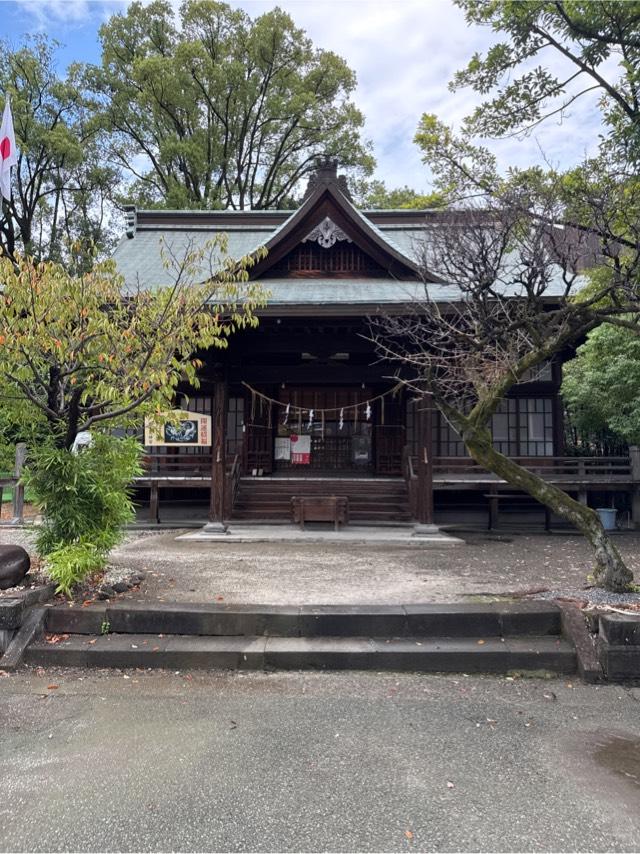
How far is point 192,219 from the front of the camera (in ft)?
59.5

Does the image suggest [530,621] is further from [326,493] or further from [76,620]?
[326,493]

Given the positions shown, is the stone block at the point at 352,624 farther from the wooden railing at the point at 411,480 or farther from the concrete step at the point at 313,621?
the wooden railing at the point at 411,480

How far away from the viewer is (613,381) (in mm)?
12672

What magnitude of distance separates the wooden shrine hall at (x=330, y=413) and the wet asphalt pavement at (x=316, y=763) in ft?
20.8

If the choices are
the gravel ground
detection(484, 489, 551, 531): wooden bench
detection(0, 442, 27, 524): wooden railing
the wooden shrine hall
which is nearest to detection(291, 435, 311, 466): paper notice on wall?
the wooden shrine hall

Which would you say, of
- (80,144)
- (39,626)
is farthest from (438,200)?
(80,144)

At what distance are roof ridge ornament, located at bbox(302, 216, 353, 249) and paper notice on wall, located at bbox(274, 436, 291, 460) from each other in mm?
4926

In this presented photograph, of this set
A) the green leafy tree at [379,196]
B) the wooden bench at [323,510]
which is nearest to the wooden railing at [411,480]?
the wooden bench at [323,510]

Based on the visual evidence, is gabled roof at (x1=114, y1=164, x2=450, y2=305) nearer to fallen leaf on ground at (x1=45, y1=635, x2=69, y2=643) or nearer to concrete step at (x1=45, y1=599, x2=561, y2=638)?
concrete step at (x1=45, y1=599, x2=561, y2=638)

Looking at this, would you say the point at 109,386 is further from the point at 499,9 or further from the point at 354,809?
the point at 499,9

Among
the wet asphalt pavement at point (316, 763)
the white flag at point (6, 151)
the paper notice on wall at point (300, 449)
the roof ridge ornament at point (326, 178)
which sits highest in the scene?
the roof ridge ornament at point (326, 178)

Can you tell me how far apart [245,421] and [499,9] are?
9.29 meters

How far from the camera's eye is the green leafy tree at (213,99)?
80.9 ft

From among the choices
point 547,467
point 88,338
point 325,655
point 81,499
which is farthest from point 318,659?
point 547,467
